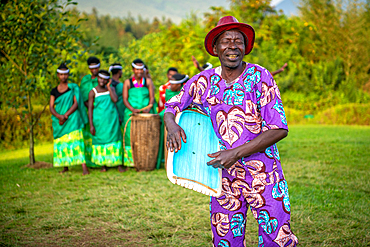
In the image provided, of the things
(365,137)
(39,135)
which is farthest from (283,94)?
(39,135)

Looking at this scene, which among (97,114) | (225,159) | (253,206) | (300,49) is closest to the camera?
(225,159)

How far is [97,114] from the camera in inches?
278

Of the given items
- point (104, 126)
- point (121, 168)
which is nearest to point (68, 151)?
point (104, 126)

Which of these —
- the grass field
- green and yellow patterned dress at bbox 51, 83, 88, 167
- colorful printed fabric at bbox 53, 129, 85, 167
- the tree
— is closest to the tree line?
the tree

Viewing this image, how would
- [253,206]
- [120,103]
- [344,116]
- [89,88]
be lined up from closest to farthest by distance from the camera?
[253,206], [89,88], [120,103], [344,116]

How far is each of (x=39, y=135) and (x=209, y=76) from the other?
418 inches

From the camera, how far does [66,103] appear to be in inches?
265

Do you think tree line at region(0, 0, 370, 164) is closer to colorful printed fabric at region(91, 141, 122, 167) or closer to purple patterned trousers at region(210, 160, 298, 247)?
colorful printed fabric at region(91, 141, 122, 167)

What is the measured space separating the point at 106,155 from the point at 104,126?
60 centimetres

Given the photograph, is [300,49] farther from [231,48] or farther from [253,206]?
[253,206]

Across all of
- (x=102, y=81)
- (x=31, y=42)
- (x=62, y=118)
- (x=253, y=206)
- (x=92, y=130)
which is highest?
(x=31, y=42)

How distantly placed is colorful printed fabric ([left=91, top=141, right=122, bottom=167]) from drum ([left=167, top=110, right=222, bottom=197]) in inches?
197

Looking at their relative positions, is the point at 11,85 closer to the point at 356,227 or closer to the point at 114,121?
the point at 114,121

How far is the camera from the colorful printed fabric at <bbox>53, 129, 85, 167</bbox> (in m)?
6.76
